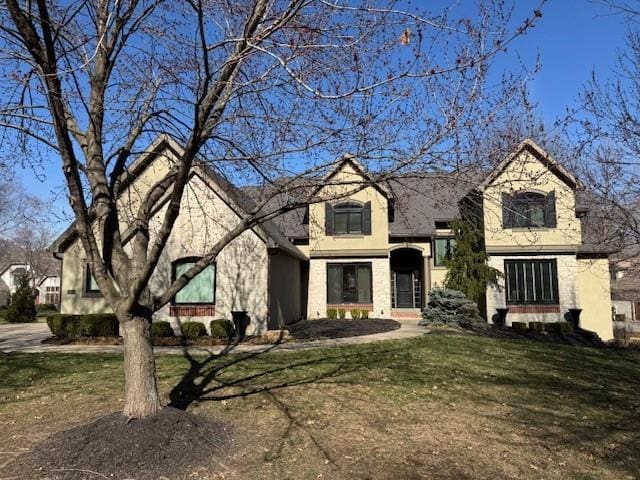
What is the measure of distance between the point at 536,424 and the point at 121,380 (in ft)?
22.8

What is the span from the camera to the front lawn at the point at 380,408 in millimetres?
5184

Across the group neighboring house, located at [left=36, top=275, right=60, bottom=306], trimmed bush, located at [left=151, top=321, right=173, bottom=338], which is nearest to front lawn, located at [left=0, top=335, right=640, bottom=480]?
trimmed bush, located at [left=151, top=321, right=173, bottom=338]

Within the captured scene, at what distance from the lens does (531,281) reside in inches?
810

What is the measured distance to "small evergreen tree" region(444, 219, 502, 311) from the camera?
20250 mm

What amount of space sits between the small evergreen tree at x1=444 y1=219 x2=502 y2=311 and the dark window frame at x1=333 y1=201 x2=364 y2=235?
4004 mm

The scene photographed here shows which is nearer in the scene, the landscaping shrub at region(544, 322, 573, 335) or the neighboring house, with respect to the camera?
the landscaping shrub at region(544, 322, 573, 335)

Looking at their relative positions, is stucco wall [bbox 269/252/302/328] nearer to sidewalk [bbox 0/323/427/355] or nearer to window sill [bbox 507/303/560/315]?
sidewalk [bbox 0/323/427/355]

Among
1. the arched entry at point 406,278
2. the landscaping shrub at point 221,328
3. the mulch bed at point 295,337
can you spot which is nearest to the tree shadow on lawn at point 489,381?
the mulch bed at point 295,337

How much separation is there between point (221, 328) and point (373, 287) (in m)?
8.62

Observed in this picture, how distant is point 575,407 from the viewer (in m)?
7.48

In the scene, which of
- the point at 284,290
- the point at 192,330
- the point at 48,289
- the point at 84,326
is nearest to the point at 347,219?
the point at 284,290

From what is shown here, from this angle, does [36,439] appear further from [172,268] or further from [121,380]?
[172,268]

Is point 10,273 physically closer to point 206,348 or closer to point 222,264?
point 222,264

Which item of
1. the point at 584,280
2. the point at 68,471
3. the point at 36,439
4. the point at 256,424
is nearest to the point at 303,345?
the point at 256,424
